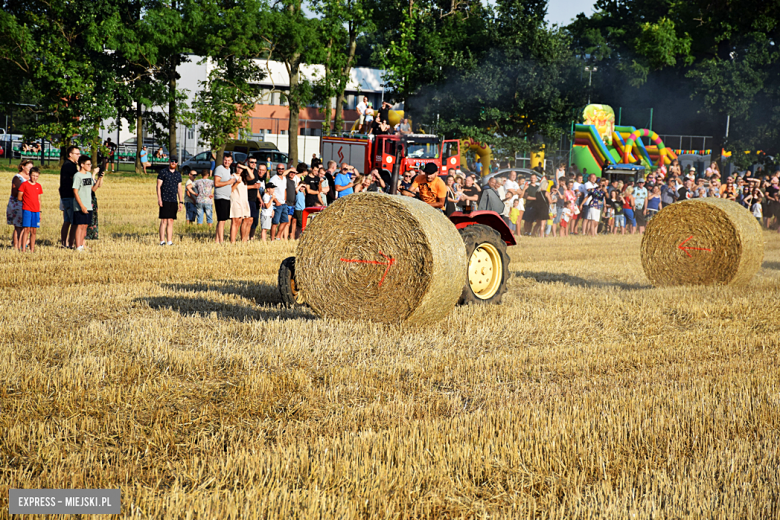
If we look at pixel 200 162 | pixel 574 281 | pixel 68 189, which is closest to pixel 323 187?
pixel 68 189

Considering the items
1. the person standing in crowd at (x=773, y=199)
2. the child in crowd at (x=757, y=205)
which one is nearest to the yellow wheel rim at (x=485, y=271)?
the child in crowd at (x=757, y=205)

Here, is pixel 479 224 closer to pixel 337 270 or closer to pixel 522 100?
pixel 337 270

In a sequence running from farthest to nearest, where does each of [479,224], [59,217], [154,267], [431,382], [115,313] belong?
[59,217], [154,267], [479,224], [115,313], [431,382]

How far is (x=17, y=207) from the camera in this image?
39.5 feet

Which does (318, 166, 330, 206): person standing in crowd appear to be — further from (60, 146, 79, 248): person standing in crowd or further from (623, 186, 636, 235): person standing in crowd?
(623, 186, 636, 235): person standing in crowd

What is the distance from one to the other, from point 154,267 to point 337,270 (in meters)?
5.02

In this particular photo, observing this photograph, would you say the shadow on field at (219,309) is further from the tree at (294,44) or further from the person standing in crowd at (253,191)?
the tree at (294,44)

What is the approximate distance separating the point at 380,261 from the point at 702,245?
5.38m

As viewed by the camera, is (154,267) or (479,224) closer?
(479,224)

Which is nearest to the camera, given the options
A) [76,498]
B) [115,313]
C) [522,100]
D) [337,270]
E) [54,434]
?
[76,498]

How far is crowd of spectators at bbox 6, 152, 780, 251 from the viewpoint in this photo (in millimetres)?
12234

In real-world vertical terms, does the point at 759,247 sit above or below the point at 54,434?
above

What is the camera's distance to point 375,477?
12.5 ft

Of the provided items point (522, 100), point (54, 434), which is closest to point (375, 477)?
point (54, 434)
